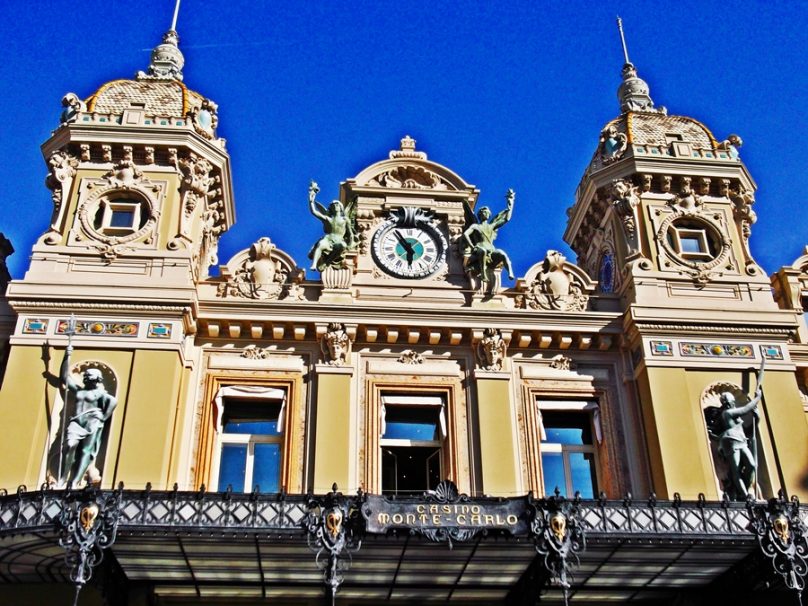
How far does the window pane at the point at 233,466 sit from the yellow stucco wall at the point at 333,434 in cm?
162

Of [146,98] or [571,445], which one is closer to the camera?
[571,445]

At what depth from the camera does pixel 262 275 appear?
70.2 feet

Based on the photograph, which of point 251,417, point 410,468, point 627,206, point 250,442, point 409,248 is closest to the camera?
point 250,442

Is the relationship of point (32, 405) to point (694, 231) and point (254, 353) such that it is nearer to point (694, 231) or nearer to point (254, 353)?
point (254, 353)

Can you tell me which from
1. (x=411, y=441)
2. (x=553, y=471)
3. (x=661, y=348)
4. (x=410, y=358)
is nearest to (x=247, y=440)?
(x=411, y=441)

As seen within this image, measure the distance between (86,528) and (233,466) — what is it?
4898 millimetres

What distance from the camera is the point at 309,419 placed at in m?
19.7

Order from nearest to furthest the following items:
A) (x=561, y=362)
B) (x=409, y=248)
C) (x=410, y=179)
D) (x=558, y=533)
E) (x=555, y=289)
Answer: (x=558, y=533)
(x=561, y=362)
(x=555, y=289)
(x=409, y=248)
(x=410, y=179)

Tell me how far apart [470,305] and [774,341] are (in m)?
6.66

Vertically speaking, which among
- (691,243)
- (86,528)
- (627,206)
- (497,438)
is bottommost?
(86,528)

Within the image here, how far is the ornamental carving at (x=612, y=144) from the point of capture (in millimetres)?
24000

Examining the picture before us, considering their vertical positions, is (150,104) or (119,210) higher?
(150,104)

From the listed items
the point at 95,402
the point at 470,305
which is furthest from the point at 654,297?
the point at 95,402

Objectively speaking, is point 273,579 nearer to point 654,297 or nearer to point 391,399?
point 391,399
